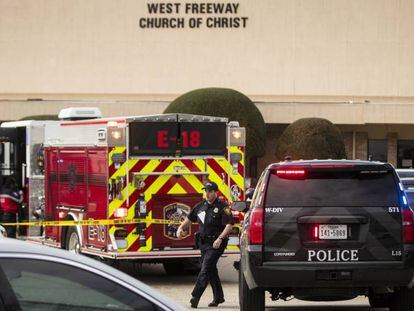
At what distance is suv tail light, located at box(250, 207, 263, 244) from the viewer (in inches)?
411

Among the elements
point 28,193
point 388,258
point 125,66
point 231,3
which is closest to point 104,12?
point 125,66

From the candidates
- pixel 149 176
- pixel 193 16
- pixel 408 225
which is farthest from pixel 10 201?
pixel 193 16

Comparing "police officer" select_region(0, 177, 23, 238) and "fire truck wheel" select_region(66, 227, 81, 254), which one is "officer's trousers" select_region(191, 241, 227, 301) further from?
"police officer" select_region(0, 177, 23, 238)

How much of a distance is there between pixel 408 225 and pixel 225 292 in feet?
17.8

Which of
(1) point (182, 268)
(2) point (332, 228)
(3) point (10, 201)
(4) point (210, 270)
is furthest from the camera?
(3) point (10, 201)

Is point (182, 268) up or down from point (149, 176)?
down

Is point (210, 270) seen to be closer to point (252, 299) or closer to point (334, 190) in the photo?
point (252, 299)

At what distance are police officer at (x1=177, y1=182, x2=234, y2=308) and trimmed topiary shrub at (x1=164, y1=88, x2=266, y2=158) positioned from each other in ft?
90.6

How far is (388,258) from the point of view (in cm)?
1047

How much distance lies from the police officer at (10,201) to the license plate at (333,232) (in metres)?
12.0

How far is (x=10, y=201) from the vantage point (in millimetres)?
21688

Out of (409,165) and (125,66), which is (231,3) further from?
(409,165)

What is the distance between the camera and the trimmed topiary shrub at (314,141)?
40406 mm

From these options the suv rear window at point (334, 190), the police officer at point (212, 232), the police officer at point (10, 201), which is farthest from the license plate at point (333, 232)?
the police officer at point (10, 201)
